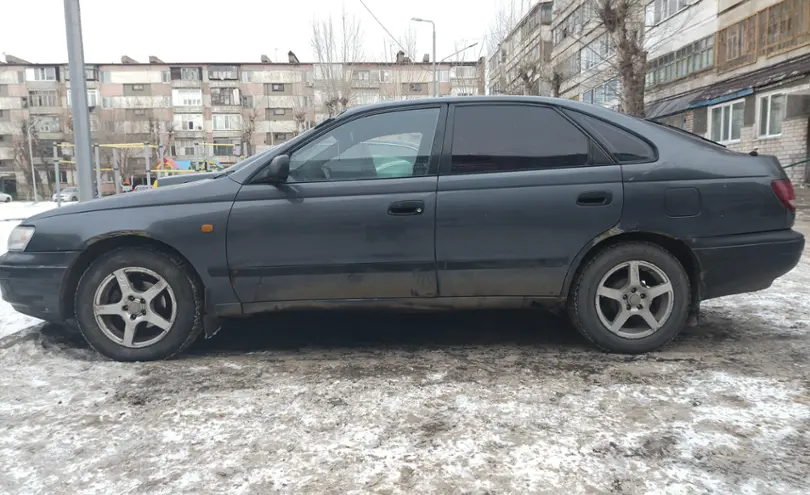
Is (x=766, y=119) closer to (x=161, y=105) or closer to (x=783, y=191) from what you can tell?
(x=783, y=191)

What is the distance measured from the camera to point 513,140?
3244mm

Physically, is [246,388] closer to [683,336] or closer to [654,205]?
[654,205]

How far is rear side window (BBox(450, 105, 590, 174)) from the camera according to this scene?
3193 millimetres

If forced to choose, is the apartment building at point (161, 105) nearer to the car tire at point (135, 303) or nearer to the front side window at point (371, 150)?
the car tire at point (135, 303)

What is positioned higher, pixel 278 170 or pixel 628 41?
pixel 628 41

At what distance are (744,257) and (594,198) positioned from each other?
98 cm

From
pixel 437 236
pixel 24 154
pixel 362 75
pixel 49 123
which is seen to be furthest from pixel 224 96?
pixel 437 236

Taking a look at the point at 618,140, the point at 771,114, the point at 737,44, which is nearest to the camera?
the point at 618,140

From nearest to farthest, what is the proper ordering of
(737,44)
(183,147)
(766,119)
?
(766,119) < (737,44) < (183,147)

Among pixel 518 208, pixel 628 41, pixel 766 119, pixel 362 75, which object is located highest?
pixel 362 75

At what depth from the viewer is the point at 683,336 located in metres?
3.58

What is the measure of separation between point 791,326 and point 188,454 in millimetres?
4030

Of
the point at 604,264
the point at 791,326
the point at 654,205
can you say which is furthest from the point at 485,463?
the point at 791,326

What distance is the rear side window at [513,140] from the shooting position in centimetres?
319
